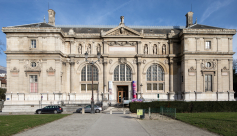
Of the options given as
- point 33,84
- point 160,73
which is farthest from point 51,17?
point 160,73

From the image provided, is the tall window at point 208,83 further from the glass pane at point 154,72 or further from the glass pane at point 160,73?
the glass pane at point 154,72

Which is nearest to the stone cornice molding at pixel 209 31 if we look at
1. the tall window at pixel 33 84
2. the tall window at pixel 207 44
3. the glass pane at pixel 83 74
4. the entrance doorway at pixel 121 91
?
the tall window at pixel 207 44

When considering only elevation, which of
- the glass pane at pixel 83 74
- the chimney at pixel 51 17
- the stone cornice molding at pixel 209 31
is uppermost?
the chimney at pixel 51 17

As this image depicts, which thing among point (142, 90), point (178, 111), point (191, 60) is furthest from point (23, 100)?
point (191, 60)

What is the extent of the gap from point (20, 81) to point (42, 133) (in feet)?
89.3

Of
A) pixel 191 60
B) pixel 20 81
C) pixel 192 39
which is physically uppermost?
pixel 192 39

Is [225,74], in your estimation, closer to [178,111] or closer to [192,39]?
[192,39]

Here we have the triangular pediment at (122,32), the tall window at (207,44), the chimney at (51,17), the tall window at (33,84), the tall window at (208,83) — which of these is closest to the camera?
the tall window at (33,84)

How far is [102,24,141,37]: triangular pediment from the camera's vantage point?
44.5m

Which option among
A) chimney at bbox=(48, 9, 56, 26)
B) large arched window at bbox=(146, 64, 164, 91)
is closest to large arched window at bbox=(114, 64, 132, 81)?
large arched window at bbox=(146, 64, 164, 91)

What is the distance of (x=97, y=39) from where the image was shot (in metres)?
45.3

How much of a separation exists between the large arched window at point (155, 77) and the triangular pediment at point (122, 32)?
7.27 m

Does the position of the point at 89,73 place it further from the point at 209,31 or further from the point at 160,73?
the point at 209,31

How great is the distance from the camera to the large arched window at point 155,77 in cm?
4522
